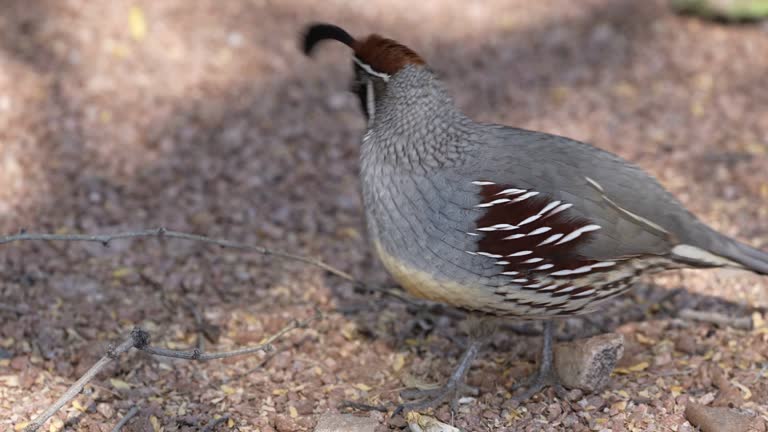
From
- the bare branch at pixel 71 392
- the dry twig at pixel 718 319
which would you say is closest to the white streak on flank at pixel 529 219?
the dry twig at pixel 718 319

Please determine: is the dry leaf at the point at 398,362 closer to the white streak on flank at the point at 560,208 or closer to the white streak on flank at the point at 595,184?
the white streak on flank at the point at 560,208

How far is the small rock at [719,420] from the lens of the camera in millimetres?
2928

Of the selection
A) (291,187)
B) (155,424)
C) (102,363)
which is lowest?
(155,424)

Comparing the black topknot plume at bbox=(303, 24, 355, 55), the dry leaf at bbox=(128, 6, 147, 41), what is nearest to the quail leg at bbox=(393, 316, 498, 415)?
the black topknot plume at bbox=(303, 24, 355, 55)

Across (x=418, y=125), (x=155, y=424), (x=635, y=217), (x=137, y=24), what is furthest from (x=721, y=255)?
(x=137, y=24)

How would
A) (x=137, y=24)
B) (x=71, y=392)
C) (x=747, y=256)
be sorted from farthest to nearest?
1. (x=137, y=24)
2. (x=747, y=256)
3. (x=71, y=392)

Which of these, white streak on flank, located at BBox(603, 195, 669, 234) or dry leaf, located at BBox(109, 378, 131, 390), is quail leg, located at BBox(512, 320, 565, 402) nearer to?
white streak on flank, located at BBox(603, 195, 669, 234)

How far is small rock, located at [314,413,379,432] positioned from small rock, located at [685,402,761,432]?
1.13 metres

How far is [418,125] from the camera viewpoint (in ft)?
10.1

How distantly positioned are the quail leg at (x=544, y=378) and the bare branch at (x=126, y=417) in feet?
4.53

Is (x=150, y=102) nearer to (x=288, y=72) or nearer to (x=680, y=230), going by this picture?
(x=288, y=72)

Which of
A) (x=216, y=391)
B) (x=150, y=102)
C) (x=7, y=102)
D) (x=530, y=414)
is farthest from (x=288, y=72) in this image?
(x=530, y=414)

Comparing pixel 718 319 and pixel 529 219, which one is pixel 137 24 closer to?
pixel 529 219

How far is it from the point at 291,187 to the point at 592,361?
2.16 metres
